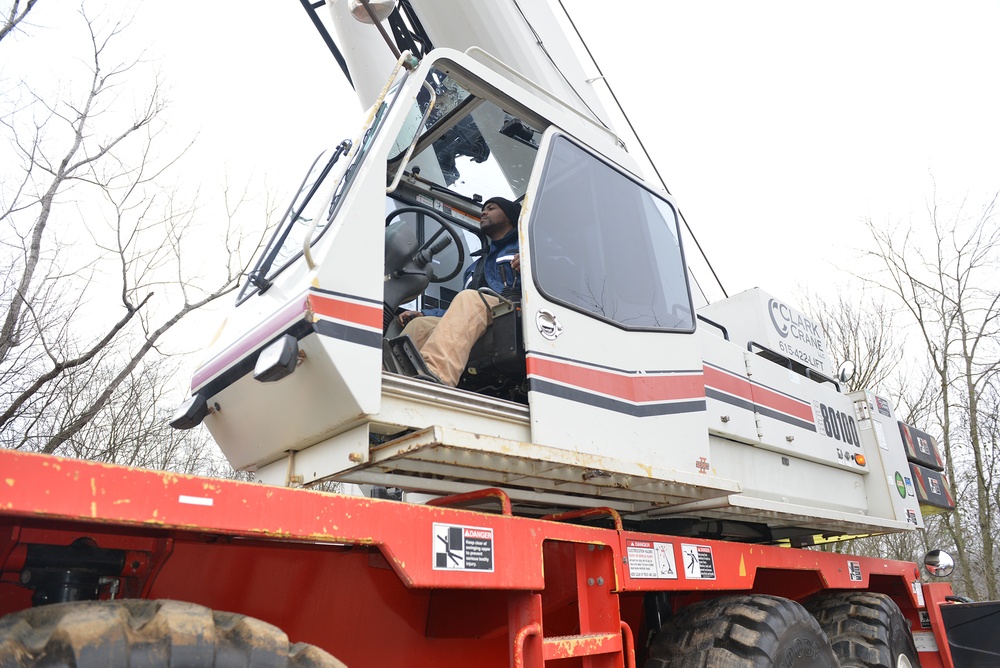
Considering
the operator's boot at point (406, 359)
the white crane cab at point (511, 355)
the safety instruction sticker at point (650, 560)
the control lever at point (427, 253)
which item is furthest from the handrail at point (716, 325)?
the operator's boot at point (406, 359)

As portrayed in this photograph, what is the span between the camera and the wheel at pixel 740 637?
3.53 metres

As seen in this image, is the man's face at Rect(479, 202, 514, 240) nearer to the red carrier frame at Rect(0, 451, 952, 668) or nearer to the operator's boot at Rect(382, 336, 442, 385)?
the operator's boot at Rect(382, 336, 442, 385)

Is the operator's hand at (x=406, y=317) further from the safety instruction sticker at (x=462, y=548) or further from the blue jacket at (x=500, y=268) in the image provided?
the safety instruction sticker at (x=462, y=548)

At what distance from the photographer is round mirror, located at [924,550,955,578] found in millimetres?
6256

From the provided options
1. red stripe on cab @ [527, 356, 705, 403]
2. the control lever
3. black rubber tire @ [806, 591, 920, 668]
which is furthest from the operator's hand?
black rubber tire @ [806, 591, 920, 668]

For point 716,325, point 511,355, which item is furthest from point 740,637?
point 716,325

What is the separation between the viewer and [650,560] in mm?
3334

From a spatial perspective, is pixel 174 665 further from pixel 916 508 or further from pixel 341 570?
pixel 916 508

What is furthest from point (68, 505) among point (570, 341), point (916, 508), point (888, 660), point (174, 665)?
point (916, 508)

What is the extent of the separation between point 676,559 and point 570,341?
3.92 feet

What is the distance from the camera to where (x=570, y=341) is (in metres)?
3.23

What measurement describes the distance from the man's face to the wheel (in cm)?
234

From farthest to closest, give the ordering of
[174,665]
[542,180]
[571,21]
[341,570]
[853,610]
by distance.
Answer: [571,21] → [853,610] → [542,180] → [341,570] → [174,665]

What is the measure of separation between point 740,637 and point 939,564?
3.92 m
